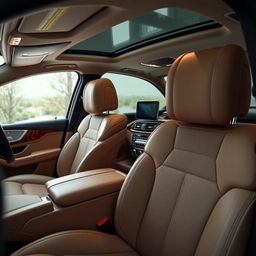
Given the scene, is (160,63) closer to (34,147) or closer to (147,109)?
(147,109)

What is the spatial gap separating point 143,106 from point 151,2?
1486mm

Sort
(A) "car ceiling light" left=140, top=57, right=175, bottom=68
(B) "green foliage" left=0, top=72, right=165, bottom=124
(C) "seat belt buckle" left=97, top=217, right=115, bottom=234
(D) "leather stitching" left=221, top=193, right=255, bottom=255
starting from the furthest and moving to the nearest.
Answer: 1. (A) "car ceiling light" left=140, top=57, right=175, bottom=68
2. (B) "green foliage" left=0, top=72, right=165, bottom=124
3. (C) "seat belt buckle" left=97, top=217, right=115, bottom=234
4. (D) "leather stitching" left=221, top=193, right=255, bottom=255

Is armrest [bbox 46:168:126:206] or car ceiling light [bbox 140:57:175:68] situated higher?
car ceiling light [bbox 140:57:175:68]

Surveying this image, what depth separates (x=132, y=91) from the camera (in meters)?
3.38

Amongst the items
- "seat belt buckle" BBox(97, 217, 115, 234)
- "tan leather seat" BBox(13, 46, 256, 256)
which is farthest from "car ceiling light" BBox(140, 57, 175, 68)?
"seat belt buckle" BBox(97, 217, 115, 234)

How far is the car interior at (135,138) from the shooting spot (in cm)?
103

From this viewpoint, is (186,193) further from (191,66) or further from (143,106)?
(143,106)

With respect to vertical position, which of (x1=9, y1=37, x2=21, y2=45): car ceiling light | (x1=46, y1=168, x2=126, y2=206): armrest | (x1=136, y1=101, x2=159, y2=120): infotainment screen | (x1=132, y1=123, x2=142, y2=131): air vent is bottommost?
(x1=46, y1=168, x2=126, y2=206): armrest

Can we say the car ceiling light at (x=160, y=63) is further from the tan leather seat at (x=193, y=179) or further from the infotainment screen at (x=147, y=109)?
the tan leather seat at (x=193, y=179)

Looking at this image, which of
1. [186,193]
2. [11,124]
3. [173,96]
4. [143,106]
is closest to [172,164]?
[186,193]

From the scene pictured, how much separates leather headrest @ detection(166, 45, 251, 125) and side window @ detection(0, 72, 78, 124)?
177 cm

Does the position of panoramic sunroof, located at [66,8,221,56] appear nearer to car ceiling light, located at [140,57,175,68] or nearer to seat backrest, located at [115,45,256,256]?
car ceiling light, located at [140,57,175,68]

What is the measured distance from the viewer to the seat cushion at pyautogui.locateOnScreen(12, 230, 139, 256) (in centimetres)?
125

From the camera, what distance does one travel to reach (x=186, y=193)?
119 cm
